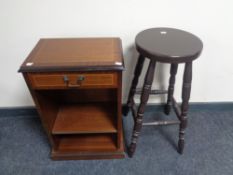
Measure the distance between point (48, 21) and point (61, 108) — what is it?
53cm

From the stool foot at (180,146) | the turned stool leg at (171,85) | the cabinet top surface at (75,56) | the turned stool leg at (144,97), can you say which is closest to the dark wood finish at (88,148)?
the turned stool leg at (144,97)

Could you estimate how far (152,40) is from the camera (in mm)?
937

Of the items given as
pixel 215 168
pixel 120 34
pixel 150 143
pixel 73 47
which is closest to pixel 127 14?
pixel 120 34

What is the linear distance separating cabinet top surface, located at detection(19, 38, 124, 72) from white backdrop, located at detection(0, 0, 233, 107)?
0.44ft

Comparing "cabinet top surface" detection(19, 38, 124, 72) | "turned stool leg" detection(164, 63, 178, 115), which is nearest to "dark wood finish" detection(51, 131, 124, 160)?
"turned stool leg" detection(164, 63, 178, 115)

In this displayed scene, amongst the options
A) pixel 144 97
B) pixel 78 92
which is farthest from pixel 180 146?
pixel 78 92

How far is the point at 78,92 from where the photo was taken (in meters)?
1.24

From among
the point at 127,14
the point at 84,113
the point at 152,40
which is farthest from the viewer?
the point at 84,113

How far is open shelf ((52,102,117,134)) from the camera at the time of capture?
1057mm

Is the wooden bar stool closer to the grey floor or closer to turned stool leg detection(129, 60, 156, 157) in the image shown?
turned stool leg detection(129, 60, 156, 157)

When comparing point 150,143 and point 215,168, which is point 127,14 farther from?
point 215,168

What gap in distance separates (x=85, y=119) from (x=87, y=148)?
197mm

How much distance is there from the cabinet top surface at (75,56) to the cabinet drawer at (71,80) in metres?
0.03

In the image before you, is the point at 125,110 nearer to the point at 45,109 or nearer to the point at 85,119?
the point at 85,119
